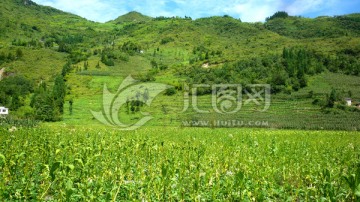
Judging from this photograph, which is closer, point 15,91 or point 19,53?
point 15,91

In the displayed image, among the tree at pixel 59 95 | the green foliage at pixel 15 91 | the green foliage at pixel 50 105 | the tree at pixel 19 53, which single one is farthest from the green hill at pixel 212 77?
the green foliage at pixel 50 105

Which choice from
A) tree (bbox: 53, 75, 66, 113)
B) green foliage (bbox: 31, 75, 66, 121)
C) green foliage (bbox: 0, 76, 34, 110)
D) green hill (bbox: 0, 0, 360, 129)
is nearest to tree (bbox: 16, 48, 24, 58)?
green hill (bbox: 0, 0, 360, 129)

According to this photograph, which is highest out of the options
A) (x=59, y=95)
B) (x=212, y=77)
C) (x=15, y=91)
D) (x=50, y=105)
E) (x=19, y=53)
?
(x=19, y=53)

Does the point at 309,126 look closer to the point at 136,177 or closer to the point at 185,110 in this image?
the point at 185,110

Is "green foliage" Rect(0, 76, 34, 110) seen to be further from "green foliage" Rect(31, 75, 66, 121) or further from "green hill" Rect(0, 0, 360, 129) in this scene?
"green foliage" Rect(31, 75, 66, 121)

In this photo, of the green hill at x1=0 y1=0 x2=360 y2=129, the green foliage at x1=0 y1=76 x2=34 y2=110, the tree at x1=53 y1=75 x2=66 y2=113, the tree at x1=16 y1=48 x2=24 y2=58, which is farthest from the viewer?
the tree at x1=16 y1=48 x2=24 y2=58

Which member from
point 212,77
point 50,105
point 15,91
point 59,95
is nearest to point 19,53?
point 15,91

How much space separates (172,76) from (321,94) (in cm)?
7163

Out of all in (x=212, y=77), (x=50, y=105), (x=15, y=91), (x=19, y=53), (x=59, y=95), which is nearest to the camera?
(x=50, y=105)

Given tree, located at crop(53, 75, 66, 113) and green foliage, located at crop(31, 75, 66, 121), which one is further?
tree, located at crop(53, 75, 66, 113)

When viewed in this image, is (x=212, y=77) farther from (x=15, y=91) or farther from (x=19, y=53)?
(x=19, y=53)

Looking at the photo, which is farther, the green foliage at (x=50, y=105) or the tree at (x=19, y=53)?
the tree at (x=19, y=53)

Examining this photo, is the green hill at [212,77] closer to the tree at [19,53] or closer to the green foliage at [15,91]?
the green foliage at [15,91]

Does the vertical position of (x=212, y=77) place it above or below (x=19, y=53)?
below
